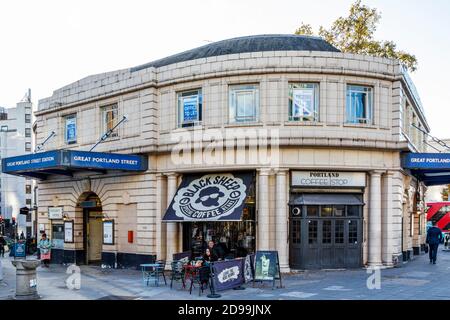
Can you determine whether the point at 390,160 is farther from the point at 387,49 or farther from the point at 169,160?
the point at 387,49

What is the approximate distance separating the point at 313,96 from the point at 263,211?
16.4ft

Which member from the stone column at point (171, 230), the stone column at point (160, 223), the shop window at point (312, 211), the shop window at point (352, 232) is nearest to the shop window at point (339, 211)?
the shop window at point (352, 232)

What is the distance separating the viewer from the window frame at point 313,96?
19.8 meters

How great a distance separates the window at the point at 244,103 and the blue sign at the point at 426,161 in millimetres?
6654

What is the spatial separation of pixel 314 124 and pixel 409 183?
7648 mm

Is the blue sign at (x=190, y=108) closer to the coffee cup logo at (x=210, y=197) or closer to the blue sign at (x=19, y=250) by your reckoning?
the coffee cup logo at (x=210, y=197)

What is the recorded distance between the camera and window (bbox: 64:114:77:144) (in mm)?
25797

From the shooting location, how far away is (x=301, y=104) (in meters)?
19.8

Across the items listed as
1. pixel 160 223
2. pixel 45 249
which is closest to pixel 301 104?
pixel 160 223

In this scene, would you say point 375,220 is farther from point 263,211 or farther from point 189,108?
point 189,108

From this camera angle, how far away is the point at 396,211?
2036 centimetres

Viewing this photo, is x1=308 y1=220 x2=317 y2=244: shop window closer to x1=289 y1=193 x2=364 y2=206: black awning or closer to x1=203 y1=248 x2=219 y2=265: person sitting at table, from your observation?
x1=289 y1=193 x2=364 y2=206: black awning

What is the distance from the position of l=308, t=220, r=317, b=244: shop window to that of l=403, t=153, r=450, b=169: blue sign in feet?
15.5
